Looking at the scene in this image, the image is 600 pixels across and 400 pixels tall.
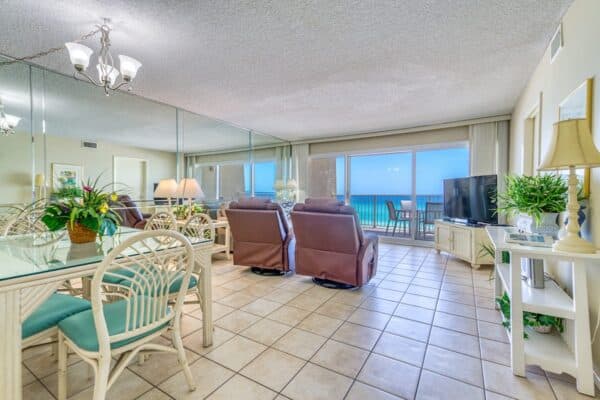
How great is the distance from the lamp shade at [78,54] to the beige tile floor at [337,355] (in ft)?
6.84

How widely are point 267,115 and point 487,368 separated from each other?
4.29m

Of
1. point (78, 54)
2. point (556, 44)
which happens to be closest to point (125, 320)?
point (78, 54)

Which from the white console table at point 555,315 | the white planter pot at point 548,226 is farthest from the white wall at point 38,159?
the white planter pot at point 548,226

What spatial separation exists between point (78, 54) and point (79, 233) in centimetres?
138

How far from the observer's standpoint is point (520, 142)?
11.6 feet

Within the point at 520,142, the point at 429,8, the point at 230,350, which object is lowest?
the point at 230,350

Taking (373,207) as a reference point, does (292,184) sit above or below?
above

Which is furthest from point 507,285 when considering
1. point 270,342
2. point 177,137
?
point 177,137

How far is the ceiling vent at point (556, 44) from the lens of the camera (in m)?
2.08

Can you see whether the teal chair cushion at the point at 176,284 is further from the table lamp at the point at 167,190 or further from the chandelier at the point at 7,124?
the chandelier at the point at 7,124

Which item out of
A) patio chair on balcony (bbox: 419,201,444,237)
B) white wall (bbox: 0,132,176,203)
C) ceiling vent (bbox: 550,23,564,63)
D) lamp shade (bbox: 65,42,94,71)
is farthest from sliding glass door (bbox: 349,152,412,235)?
lamp shade (bbox: 65,42,94,71)

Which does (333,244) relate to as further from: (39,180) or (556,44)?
(39,180)

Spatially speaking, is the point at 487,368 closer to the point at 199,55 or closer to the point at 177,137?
the point at 199,55

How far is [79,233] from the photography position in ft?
5.49
